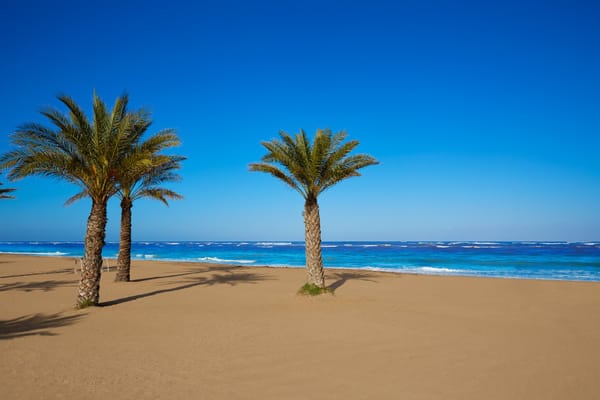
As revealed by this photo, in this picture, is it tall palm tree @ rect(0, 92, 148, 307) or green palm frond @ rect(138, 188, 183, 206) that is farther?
green palm frond @ rect(138, 188, 183, 206)

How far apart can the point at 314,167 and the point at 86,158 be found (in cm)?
774

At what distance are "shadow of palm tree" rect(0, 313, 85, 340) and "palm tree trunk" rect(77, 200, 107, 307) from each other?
39.5 inches

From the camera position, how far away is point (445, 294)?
14570mm

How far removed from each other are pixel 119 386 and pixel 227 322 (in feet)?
13.6

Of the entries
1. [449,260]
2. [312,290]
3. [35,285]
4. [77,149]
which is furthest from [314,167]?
[449,260]

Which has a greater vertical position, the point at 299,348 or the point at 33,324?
the point at 33,324

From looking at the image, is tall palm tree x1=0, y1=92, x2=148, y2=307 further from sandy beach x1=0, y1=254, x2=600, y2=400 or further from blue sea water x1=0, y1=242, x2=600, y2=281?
blue sea water x1=0, y1=242, x2=600, y2=281

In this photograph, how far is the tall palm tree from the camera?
35.0 feet

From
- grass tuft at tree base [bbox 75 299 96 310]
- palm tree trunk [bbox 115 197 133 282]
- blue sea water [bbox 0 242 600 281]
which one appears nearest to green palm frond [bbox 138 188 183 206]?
palm tree trunk [bbox 115 197 133 282]

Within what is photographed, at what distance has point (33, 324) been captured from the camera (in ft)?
28.6

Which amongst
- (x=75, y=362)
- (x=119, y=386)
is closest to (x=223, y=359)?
(x=119, y=386)

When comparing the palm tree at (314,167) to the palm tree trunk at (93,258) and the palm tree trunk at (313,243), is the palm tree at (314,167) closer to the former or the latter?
the palm tree trunk at (313,243)

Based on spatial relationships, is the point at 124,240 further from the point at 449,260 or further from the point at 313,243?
the point at 449,260

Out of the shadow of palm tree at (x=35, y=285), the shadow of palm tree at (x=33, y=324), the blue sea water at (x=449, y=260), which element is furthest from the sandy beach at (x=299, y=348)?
the blue sea water at (x=449, y=260)
